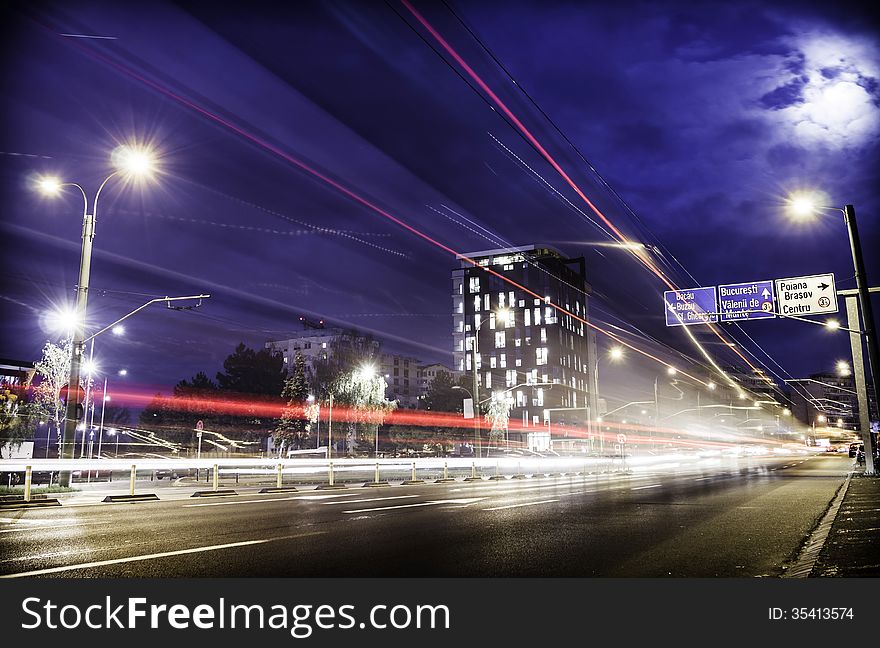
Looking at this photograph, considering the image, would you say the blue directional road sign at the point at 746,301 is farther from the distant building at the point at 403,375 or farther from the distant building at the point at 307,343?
the distant building at the point at 403,375

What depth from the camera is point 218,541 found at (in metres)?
8.91

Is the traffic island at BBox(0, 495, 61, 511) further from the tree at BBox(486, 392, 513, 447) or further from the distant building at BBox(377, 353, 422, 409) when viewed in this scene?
the distant building at BBox(377, 353, 422, 409)

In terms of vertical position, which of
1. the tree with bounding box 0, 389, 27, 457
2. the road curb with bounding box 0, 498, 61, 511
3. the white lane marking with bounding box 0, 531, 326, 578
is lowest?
the road curb with bounding box 0, 498, 61, 511

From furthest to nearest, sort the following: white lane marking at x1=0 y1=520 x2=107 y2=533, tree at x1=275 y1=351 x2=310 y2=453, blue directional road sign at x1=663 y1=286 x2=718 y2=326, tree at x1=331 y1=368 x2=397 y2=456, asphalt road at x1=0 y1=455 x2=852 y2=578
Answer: tree at x1=275 y1=351 x2=310 y2=453
tree at x1=331 y1=368 x2=397 y2=456
blue directional road sign at x1=663 y1=286 x2=718 y2=326
white lane marking at x1=0 y1=520 x2=107 y2=533
asphalt road at x1=0 y1=455 x2=852 y2=578

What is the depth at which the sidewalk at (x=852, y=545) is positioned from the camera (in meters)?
6.35

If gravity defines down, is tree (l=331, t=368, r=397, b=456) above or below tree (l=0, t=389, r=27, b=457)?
above

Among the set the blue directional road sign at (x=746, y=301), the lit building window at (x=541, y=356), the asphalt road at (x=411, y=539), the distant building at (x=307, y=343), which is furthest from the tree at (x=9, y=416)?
the lit building window at (x=541, y=356)

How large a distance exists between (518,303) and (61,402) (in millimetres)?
94748

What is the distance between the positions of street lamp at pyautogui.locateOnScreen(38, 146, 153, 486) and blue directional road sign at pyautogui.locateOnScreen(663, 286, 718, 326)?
22.1m

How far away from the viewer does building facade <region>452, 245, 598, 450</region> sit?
127m

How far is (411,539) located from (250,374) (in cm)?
8459

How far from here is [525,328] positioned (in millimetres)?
130875

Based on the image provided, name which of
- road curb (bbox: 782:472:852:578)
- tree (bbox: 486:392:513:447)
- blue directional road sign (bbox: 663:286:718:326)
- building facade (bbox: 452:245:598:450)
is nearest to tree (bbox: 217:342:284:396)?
tree (bbox: 486:392:513:447)

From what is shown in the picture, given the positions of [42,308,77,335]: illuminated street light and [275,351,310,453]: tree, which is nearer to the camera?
[42,308,77,335]: illuminated street light
